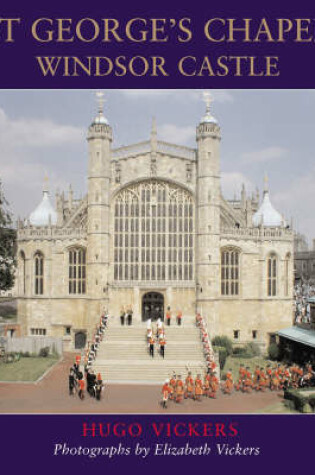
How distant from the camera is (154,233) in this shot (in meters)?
46.5

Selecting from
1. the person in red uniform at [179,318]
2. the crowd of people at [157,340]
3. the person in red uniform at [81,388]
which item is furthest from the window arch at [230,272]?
the person in red uniform at [81,388]

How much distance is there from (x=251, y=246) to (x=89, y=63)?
99.4ft

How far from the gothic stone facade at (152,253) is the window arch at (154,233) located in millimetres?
88

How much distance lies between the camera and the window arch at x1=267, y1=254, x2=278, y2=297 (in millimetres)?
48156

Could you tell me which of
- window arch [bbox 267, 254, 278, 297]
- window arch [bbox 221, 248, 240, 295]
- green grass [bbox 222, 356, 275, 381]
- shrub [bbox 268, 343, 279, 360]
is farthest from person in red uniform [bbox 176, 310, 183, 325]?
window arch [bbox 267, 254, 278, 297]

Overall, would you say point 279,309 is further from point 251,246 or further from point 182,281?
point 182,281

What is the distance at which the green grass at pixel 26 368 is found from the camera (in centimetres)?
3375

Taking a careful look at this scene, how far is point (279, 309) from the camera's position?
4806 cm

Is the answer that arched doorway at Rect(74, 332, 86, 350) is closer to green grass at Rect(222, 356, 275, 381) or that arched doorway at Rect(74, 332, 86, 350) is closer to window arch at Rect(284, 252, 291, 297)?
green grass at Rect(222, 356, 275, 381)

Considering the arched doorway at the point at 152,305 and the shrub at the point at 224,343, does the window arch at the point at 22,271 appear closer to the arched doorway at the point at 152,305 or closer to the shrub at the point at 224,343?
the arched doorway at the point at 152,305

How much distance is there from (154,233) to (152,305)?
20.8 ft

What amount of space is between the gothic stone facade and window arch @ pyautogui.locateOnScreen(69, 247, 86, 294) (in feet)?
0.29

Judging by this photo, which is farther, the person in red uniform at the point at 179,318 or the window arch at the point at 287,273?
the window arch at the point at 287,273

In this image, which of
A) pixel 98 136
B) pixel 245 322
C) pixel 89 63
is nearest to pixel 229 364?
pixel 245 322
